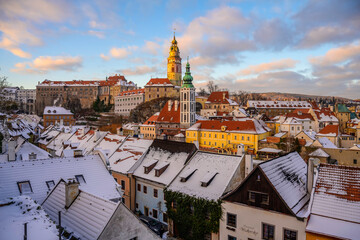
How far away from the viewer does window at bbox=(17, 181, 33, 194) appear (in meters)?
14.8

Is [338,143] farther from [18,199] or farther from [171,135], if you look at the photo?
[18,199]

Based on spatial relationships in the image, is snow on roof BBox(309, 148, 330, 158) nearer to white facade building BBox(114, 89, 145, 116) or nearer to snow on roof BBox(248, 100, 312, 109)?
snow on roof BBox(248, 100, 312, 109)

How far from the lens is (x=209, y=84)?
140 metres

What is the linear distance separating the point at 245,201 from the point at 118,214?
8667 millimetres

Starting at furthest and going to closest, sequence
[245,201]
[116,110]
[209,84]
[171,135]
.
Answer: [209,84] < [116,110] < [171,135] < [245,201]

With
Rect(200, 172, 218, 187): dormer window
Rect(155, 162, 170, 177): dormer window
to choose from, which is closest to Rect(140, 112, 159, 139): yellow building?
Rect(155, 162, 170, 177): dormer window

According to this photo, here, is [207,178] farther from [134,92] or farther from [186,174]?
[134,92]

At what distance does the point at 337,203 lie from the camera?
12.9m

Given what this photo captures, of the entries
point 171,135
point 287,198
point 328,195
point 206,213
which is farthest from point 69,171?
point 171,135

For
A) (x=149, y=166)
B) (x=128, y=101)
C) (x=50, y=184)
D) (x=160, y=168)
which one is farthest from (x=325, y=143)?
(x=128, y=101)

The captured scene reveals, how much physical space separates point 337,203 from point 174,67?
10642 centimetres

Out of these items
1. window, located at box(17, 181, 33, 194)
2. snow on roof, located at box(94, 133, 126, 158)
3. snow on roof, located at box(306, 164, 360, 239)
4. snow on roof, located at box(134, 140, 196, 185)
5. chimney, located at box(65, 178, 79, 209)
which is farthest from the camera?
snow on roof, located at box(94, 133, 126, 158)

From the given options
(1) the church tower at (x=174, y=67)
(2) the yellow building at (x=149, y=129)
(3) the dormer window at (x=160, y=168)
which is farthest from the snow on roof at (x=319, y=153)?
(1) the church tower at (x=174, y=67)

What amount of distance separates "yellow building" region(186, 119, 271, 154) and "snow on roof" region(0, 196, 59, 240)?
1678 inches
